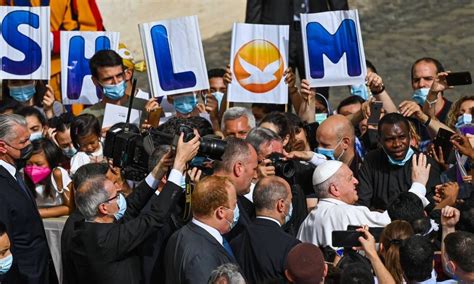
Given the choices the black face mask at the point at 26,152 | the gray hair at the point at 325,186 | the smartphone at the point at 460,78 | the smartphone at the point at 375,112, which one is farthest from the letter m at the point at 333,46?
the black face mask at the point at 26,152

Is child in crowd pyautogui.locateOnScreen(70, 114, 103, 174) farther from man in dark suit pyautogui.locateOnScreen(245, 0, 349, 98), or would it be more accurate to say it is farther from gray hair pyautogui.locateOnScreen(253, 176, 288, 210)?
man in dark suit pyautogui.locateOnScreen(245, 0, 349, 98)

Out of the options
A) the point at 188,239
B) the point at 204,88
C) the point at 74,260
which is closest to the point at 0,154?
the point at 74,260

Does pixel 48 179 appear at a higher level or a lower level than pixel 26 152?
lower

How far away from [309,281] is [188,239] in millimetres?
1021

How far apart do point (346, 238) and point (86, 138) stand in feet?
10.9

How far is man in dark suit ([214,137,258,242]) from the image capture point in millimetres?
10117

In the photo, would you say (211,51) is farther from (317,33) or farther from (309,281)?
(309,281)

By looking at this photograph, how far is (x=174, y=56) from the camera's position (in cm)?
1286

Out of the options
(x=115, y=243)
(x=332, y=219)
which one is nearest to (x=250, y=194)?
(x=332, y=219)

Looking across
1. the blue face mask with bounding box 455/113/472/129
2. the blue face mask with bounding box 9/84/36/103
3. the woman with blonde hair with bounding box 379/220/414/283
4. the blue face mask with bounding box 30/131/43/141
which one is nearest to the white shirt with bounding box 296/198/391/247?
the woman with blonde hair with bounding box 379/220/414/283

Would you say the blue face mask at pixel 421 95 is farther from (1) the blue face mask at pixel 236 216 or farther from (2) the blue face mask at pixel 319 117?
(1) the blue face mask at pixel 236 216

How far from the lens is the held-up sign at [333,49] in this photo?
41.5 feet

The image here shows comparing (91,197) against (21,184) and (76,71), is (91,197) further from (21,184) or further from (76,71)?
(76,71)

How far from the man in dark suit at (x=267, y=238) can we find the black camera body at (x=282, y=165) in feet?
1.79
